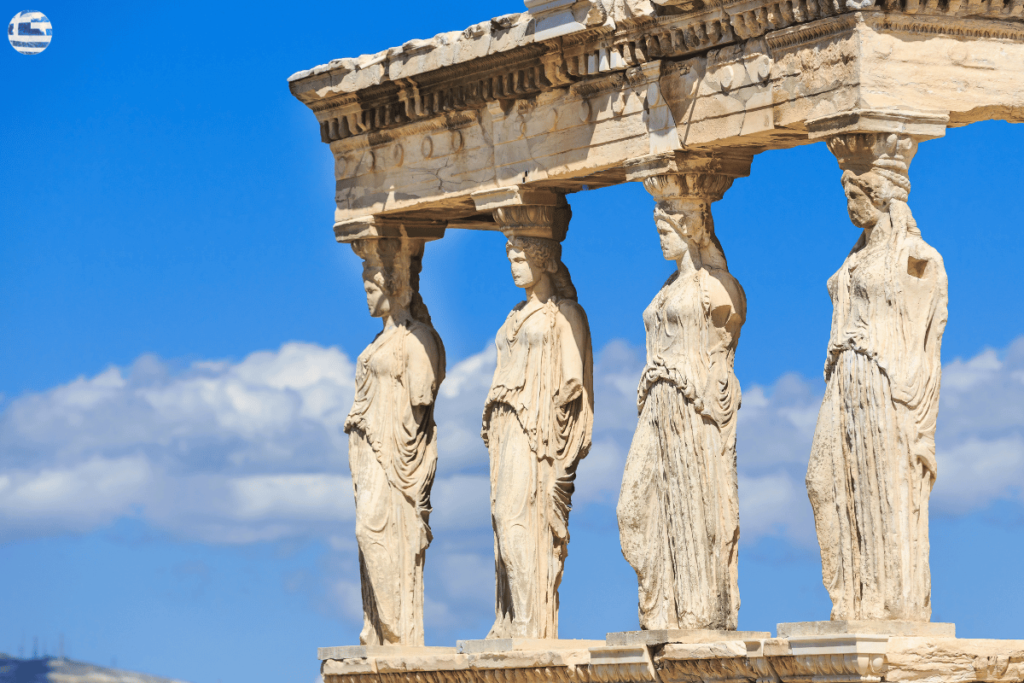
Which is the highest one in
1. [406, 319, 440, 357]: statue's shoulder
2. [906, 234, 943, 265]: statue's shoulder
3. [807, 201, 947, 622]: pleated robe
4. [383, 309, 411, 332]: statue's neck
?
[383, 309, 411, 332]: statue's neck

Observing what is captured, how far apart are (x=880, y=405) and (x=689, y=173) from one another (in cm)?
225

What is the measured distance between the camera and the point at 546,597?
16.8 m

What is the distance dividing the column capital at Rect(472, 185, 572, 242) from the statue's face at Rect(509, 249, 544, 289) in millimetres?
140

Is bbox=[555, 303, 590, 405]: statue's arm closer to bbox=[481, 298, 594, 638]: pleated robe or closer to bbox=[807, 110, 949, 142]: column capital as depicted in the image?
bbox=[481, 298, 594, 638]: pleated robe

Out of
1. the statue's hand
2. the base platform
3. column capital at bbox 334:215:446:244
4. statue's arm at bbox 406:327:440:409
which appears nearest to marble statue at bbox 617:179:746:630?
the base platform

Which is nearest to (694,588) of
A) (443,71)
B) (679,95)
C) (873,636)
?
(873,636)

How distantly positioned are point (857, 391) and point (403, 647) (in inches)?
192

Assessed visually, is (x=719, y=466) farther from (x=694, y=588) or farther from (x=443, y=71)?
(x=443, y=71)

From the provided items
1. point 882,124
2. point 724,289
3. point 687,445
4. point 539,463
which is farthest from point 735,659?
point 882,124

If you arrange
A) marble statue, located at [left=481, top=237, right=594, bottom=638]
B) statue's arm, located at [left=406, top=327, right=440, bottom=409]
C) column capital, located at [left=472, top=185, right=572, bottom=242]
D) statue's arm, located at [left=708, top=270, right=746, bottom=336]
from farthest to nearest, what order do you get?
statue's arm, located at [left=406, top=327, right=440, bottom=409] → column capital, located at [left=472, top=185, right=572, bottom=242] → marble statue, located at [left=481, top=237, right=594, bottom=638] → statue's arm, located at [left=708, top=270, right=746, bottom=336]

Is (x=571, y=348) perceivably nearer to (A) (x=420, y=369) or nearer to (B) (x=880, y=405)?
(A) (x=420, y=369)

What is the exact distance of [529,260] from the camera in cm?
1697

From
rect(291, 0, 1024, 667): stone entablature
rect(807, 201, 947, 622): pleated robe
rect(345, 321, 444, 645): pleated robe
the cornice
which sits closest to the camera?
rect(807, 201, 947, 622): pleated robe

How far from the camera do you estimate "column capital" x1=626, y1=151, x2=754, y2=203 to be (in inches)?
615
